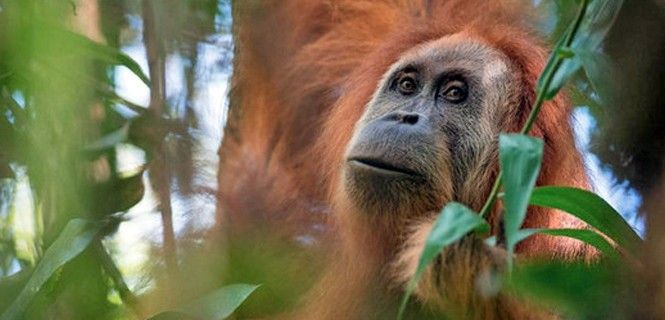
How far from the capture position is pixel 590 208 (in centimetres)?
167

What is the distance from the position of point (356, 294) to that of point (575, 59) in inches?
60.9

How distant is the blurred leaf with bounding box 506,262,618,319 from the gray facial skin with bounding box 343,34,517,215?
4.02 ft

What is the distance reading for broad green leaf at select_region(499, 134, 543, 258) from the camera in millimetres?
1315

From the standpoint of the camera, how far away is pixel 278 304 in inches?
107

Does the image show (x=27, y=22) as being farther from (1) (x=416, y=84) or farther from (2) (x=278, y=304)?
(1) (x=416, y=84)

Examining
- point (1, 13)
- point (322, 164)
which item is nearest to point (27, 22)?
point (1, 13)

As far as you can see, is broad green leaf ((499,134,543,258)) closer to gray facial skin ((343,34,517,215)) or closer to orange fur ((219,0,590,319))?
orange fur ((219,0,590,319))

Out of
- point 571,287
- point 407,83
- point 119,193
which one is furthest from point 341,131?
point 571,287

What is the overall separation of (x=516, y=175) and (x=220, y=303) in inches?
27.6

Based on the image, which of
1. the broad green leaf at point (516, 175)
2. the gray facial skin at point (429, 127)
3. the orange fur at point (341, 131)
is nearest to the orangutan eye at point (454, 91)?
the gray facial skin at point (429, 127)

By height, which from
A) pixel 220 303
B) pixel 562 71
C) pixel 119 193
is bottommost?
pixel 220 303

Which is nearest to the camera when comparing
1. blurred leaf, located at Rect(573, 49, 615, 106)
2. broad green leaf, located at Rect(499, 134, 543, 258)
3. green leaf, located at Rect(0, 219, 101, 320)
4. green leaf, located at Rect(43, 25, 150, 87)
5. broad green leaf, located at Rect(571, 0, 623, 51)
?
broad green leaf, located at Rect(499, 134, 543, 258)

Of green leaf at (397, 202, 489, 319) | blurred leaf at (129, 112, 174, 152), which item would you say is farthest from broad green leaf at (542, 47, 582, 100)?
blurred leaf at (129, 112, 174, 152)

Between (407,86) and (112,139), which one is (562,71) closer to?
(112,139)
